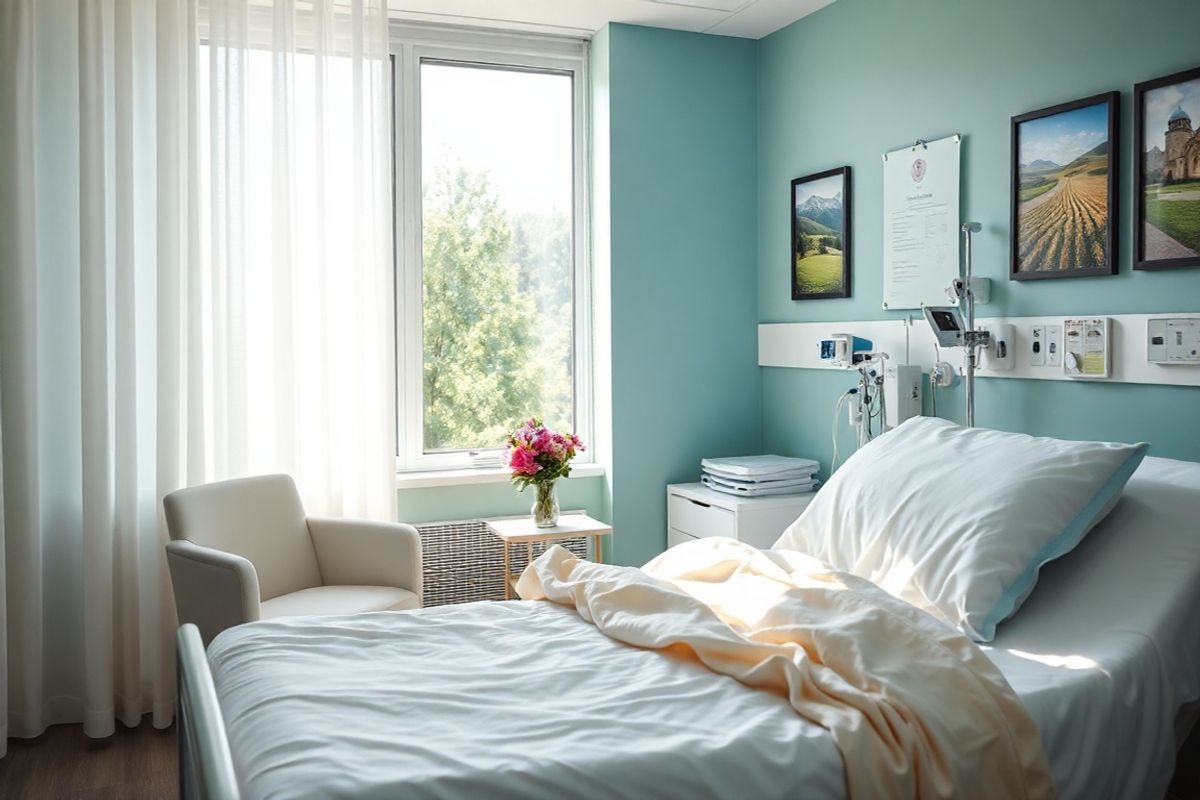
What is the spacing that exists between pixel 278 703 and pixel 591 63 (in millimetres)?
3096

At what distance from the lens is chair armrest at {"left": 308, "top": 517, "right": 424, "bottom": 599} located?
325 cm

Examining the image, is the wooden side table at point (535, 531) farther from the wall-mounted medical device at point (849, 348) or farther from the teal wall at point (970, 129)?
the wall-mounted medical device at point (849, 348)

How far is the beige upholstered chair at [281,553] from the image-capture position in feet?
9.39

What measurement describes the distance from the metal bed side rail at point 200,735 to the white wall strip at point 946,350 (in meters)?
2.28

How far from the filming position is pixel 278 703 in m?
1.80

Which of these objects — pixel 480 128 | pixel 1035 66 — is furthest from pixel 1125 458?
pixel 480 128

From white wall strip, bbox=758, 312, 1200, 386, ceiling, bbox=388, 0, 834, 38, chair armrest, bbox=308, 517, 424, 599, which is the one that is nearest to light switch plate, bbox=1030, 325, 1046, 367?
white wall strip, bbox=758, 312, 1200, 386

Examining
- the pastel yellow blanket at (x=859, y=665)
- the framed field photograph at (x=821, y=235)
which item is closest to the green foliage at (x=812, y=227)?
the framed field photograph at (x=821, y=235)

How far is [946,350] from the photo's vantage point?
3195mm

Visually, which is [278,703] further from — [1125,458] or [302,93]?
[302,93]

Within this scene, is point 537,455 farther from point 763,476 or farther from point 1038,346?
point 1038,346

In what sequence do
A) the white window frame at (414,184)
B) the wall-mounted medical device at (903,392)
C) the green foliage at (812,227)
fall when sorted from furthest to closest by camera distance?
1. the white window frame at (414,184)
2. the green foliage at (812,227)
3. the wall-mounted medical device at (903,392)

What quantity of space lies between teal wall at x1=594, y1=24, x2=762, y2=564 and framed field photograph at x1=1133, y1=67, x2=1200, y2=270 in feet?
5.90

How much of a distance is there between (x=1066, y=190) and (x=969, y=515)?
109cm
